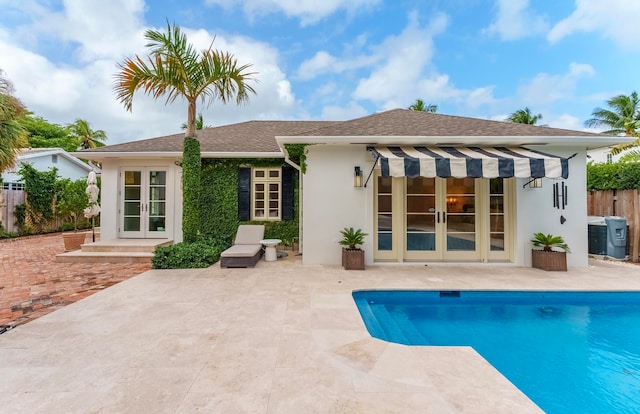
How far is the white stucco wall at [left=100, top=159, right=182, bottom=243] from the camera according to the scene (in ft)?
41.1

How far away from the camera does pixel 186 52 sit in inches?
368

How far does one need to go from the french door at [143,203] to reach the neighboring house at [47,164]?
40.2 feet

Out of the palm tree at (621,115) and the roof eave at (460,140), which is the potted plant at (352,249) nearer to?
the roof eave at (460,140)

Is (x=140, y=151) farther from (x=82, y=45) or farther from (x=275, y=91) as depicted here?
(x=275, y=91)

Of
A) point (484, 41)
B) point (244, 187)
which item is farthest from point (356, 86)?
point (244, 187)

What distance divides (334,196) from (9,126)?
1364cm

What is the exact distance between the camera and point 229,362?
362cm

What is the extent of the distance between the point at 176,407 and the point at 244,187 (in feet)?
33.8

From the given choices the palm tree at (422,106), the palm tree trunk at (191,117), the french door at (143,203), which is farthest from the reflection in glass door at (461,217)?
the palm tree at (422,106)

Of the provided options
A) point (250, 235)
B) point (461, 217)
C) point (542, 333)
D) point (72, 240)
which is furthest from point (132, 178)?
point (542, 333)

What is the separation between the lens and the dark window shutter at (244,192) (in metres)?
12.5

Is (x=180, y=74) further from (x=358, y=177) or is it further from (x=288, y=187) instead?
(x=358, y=177)

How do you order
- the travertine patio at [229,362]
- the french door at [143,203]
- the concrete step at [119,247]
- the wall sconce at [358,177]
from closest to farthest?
the travertine patio at [229,362] → the wall sconce at [358,177] → the concrete step at [119,247] → the french door at [143,203]

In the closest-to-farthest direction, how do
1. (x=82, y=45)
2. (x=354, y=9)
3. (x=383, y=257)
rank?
(x=383, y=257) < (x=354, y=9) < (x=82, y=45)
